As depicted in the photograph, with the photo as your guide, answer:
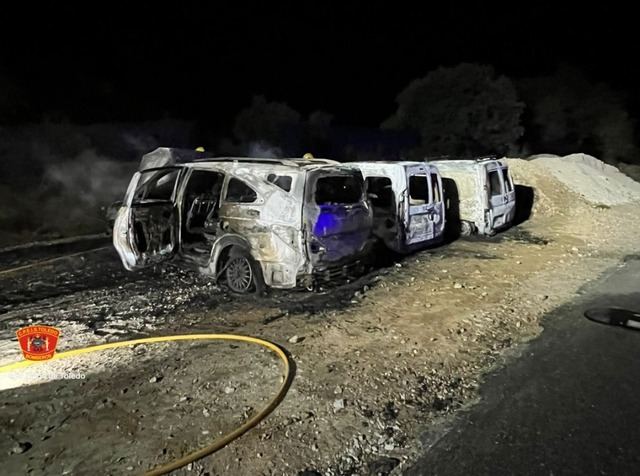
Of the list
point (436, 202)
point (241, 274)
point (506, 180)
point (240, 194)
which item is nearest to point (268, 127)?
point (506, 180)

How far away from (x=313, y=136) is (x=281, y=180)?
21258 mm

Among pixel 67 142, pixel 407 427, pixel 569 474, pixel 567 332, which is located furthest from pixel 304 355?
pixel 67 142

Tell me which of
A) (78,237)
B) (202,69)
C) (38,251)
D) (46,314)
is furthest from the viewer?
(202,69)

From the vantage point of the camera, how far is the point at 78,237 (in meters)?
11.5

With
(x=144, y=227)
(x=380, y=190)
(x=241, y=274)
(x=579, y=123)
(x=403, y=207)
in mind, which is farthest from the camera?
(x=579, y=123)

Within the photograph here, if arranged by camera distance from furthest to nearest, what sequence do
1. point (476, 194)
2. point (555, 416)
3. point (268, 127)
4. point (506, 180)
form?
point (268, 127) → point (506, 180) → point (476, 194) → point (555, 416)

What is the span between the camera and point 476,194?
1026cm

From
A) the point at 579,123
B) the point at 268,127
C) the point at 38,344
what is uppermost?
the point at 579,123

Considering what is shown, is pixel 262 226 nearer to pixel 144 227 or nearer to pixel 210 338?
pixel 210 338

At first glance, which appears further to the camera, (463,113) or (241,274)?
(463,113)

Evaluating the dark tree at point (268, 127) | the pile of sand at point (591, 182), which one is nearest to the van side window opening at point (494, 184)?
the pile of sand at point (591, 182)

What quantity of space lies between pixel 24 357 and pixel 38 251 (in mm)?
5955

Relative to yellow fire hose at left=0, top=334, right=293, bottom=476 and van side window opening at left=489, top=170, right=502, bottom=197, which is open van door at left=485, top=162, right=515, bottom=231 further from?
yellow fire hose at left=0, top=334, right=293, bottom=476

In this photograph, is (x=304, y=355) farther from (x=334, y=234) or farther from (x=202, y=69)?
(x=202, y=69)
